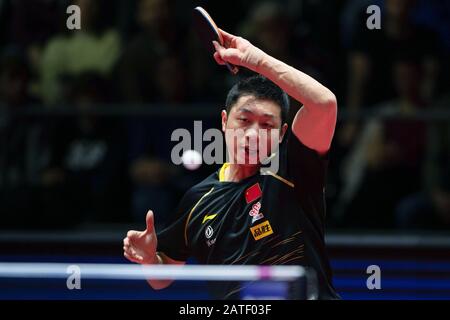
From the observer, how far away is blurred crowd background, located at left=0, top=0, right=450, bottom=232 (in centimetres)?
749

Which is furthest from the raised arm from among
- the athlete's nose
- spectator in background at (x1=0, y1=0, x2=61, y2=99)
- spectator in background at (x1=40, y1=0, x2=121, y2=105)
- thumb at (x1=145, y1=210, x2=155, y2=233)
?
spectator in background at (x1=0, y1=0, x2=61, y2=99)

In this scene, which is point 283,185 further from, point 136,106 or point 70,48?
point 70,48

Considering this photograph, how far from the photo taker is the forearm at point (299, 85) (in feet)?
12.3

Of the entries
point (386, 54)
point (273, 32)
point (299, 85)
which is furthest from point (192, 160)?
point (299, 85)

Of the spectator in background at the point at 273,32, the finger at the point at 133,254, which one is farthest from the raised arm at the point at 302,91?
the spectator in background at the point at 273,32

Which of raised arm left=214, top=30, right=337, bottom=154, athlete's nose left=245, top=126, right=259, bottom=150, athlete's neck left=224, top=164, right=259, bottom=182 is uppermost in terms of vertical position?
raised arm left=214, top=30, right=337, bottom=154

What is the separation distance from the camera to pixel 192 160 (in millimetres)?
7469

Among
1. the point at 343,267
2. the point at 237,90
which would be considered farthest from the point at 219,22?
the point at 237,90

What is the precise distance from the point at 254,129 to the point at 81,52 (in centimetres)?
441

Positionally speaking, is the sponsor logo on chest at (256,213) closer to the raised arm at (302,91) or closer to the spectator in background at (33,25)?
the raised arm at (302,91)

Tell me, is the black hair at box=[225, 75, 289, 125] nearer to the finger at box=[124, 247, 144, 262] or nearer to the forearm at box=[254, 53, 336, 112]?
the forearm at box=[254, 53, 336, 112]

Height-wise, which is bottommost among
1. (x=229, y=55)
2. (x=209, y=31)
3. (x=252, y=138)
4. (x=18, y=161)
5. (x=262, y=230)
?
(x=262, y=230)

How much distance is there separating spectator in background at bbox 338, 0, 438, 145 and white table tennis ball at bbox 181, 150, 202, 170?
46.8 inches

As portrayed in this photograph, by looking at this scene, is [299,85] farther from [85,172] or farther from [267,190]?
[85,172]
